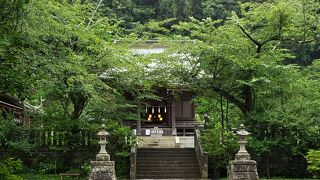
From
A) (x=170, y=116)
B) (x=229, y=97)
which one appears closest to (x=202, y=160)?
(x=229, y=97)

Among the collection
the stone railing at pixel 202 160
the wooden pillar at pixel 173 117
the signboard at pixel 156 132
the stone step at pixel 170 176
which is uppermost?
the wooden pillar at pixel 173 117

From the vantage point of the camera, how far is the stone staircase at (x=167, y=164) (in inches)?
722

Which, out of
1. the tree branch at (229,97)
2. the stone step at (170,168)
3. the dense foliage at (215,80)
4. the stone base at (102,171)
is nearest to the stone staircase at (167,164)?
the stone step at (170,168)

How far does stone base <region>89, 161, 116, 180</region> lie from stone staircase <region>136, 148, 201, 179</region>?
5.08 m

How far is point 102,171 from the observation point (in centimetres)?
1317

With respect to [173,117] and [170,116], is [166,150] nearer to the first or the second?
[173,117]

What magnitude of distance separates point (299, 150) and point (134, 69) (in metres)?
8.14

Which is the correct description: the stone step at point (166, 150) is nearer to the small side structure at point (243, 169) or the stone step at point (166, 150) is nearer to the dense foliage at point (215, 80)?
the dense foliage at point (215, 80)

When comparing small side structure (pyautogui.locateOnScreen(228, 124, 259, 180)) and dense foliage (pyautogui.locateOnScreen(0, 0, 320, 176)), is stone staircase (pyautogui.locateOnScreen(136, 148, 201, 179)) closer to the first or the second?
dense foliage (pyautogui.locateOnScreen(0, 0, 320, 176))

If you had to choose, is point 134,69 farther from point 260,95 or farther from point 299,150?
point 299,150

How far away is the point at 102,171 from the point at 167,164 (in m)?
6.75

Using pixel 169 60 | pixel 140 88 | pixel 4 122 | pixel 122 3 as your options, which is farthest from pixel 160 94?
pixel 122 3

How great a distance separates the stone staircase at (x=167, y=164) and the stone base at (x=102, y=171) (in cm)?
508

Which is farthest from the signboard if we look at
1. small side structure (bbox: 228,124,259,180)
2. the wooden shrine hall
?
small side structure (bbox: 228,124,259,180)
